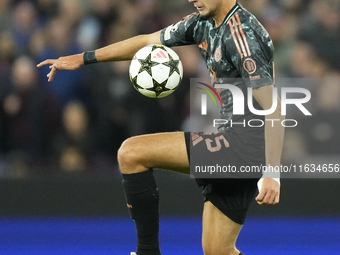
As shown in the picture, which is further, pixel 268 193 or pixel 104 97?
pixel 104 97

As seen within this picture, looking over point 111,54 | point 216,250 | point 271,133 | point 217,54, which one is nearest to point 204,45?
point 217,54

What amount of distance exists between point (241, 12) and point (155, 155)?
2.98 feet

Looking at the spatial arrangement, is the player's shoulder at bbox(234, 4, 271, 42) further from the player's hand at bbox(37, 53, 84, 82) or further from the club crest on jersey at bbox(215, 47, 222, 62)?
the player's hand at bbox(37, 53, 84, 82)

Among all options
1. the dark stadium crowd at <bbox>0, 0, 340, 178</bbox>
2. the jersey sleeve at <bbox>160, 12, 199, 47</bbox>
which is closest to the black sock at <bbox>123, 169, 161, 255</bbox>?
the jersey sleeve at <bbox>160, 12, 199, 47</bbox>

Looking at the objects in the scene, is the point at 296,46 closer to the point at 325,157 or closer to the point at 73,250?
the point at 325,157

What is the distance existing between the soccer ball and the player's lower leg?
0.52 m

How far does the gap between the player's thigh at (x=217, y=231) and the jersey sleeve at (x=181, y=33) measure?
38.7 inches

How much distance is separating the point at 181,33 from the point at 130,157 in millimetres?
936

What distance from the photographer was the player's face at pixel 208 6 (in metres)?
2.99

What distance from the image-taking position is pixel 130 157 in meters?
2.82

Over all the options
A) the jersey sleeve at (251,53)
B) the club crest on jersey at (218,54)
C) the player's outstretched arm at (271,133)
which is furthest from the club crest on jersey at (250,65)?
the club crest on jersey at (218,54)

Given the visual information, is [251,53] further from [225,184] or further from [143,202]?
[143,202]

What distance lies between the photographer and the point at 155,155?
283 centimetres

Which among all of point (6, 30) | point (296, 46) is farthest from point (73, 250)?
point (296, 46)
